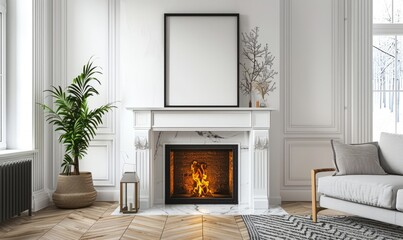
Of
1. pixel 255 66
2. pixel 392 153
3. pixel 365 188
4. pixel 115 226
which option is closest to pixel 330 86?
pixel 255 66

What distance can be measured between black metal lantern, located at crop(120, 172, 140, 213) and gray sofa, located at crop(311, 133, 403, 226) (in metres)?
1.83

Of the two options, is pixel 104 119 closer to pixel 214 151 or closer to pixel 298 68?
pixel 214 151

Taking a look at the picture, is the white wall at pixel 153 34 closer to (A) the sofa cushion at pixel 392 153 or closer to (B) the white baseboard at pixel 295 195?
(B) the white baseboard at pixel 295 195

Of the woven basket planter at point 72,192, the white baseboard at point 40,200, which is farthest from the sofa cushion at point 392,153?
the white baseboard at point 40,200

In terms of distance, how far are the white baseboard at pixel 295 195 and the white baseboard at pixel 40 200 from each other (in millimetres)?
2761

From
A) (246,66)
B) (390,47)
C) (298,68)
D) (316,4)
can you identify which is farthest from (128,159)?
(390,47)

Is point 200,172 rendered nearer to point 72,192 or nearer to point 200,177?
point 200,177

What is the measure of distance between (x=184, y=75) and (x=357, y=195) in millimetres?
2284

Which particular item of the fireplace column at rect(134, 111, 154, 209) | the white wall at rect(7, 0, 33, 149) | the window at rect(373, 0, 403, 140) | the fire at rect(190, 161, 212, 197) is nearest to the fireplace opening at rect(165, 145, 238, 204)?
the fire at rect(190, 161, 212, 197)

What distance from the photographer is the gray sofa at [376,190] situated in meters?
3.53

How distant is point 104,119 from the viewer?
17.3 feet

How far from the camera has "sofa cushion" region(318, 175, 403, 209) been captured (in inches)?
139

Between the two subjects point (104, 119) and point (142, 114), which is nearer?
point (142, 114)

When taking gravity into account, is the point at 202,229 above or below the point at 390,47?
below
